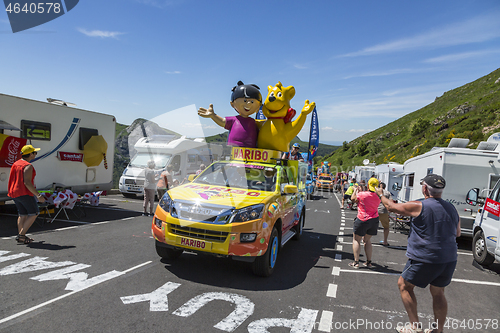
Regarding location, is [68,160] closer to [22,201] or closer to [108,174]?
[108,174]

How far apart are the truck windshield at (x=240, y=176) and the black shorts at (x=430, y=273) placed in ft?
9.91

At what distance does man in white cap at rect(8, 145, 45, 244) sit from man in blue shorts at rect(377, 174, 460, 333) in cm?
670

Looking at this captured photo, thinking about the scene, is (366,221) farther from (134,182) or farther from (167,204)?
(134,182)

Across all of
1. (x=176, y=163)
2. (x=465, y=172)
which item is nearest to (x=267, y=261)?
(x=465, y=172)

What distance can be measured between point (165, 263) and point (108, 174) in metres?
7.27

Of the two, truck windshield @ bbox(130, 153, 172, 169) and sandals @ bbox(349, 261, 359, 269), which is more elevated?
truck windshield @ bbox(130, 153, 172, 169)

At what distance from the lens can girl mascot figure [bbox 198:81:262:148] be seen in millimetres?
7574

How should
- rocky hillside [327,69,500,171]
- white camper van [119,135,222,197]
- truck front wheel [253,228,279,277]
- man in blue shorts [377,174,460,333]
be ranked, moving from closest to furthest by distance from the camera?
man in blue shorts [377,174,460,333] → truck front wheel [253,228,279,277] → white camper van [119,135,222,197] → rocky hillside [327,69,500,171]

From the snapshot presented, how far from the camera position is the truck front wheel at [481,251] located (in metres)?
7.27

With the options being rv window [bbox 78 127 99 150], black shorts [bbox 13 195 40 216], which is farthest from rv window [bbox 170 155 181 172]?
black shorts [bbox 13 195 40 216]

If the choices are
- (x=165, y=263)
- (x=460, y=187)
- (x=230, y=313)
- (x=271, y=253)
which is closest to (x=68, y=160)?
(x=165, y=263)

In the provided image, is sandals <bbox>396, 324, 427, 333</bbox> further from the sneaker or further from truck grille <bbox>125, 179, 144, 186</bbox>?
truck grille <bbox>125, 179, 144, 186</bbox>

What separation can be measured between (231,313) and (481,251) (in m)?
6.60

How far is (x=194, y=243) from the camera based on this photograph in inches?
202
